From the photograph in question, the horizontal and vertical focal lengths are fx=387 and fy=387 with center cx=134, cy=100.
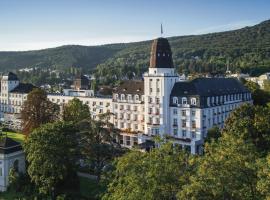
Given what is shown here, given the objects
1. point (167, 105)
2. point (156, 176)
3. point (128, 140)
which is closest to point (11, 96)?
point (128, 140)

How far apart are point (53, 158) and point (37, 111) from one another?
29.9 meters

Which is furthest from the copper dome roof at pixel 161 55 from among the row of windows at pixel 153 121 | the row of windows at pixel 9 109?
the row of windows at pixel 9 109

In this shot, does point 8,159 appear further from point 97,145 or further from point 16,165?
point 97,145

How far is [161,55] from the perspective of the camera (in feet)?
238

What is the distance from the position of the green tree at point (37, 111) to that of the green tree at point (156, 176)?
4507cm

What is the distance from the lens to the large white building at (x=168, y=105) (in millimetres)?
68688

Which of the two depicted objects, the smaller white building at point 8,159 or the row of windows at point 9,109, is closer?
the smaller white building at point 8,159

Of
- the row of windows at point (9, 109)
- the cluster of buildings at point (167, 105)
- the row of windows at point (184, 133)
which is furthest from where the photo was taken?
the row of windows at point (9, 109)

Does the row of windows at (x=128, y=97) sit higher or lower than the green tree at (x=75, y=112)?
higher

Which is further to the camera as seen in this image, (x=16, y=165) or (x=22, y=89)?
(x=22, y=89)

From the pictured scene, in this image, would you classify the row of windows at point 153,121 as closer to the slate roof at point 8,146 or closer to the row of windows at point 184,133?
the row of windows at point 184,133

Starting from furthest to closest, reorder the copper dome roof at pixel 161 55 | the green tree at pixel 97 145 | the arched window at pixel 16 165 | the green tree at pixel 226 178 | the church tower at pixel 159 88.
Result: the copper dome roof at pixel 161 55, the church tower at pixel 159 88, the arched window at pixel 16 165, the green tree at pixel 97 145, the green tree at pixel 226 178

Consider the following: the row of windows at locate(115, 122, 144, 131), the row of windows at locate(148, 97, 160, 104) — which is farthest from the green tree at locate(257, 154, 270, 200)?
the row of windows at locate(115, 122, 144, 131)

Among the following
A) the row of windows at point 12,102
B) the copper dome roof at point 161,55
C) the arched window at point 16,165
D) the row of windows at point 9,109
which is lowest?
the arched window at point 16,165
